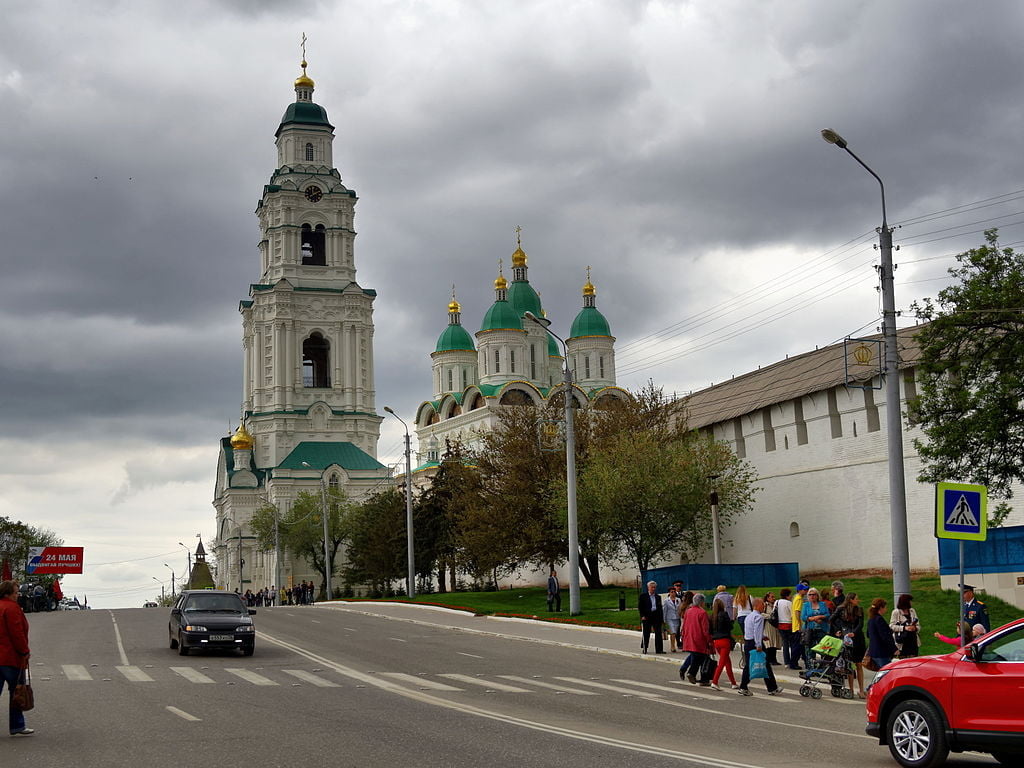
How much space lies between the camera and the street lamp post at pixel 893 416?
69.2ft

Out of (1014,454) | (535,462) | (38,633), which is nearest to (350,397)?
(535,462)

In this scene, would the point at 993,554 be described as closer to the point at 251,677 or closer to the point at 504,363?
the point at 251,677

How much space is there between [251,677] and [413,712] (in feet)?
20.2

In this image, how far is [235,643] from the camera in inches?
1006

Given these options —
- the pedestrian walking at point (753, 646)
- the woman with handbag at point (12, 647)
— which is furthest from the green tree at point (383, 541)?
the woman with handbag at point (12, 647)

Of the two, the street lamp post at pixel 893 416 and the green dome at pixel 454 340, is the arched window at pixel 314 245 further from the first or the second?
the street lamp post at pixel 893 416

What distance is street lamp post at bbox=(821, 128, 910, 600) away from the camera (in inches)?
830

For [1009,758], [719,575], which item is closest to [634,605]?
[719,575]

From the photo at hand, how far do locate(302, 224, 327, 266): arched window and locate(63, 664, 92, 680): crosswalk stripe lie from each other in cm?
8724

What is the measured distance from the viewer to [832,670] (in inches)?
752

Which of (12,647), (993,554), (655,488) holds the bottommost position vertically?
(12,647)

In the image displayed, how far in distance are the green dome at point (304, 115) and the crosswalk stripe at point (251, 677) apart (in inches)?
3639

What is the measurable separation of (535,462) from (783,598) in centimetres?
3077

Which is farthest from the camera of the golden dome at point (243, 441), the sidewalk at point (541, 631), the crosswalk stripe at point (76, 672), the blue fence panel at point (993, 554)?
the golden dome at point (243, 441)
